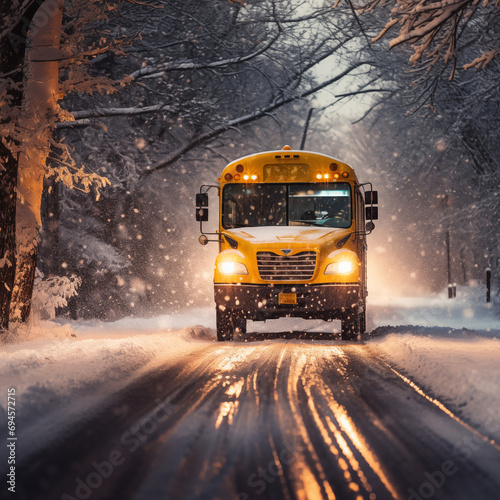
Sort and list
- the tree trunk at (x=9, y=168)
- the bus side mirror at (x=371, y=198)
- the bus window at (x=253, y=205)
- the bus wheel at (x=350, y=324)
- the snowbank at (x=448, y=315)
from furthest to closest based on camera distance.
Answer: the snowbank at (x=448, y=315), the bus window at (x=253, y=205), the bus side mirror at (x=371, y=198), the bus wheel at (x=350, y=324), the tree trunk at (x=9, y=168)

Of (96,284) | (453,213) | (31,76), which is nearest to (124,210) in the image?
(96,284)

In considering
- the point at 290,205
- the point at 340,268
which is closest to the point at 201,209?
the point at 290,205

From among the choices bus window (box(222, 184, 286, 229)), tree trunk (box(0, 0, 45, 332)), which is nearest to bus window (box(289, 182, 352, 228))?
bus window (box(222, 184, 286, 229))

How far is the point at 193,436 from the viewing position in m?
4.46

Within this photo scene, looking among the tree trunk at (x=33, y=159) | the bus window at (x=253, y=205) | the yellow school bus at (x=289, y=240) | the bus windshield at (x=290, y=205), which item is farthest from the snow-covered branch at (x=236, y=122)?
the tree trunk at (x=33, y=159)

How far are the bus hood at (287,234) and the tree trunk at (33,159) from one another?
3.45 metres

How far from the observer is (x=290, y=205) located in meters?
11.8

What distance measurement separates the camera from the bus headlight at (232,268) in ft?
35.8

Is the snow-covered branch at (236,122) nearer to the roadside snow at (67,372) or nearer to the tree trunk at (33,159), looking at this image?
the tree trunk at (33,159)

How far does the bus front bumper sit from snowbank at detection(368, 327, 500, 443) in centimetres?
91

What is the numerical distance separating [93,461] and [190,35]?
1482 cm

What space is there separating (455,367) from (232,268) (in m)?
4.91

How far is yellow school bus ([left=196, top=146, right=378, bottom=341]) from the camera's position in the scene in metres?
10.8

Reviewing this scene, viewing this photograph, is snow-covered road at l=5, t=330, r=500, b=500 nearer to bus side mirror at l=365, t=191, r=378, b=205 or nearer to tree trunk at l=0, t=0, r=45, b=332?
tree trunk at l=0, t=0, r=45, b=332
